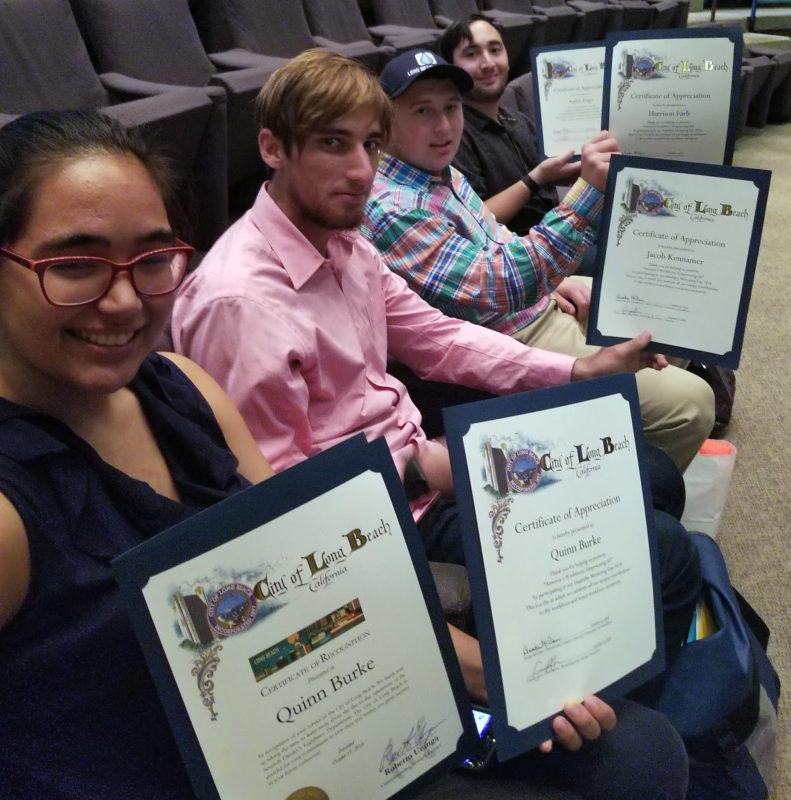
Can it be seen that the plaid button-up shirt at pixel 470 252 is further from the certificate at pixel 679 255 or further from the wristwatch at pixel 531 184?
the wristwatch at pixel 531 184

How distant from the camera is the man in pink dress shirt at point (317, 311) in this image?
1099 millimetres

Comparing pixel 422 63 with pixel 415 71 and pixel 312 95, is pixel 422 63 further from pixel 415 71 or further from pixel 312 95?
pixel 312 95

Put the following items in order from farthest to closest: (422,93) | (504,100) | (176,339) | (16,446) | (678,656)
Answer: (504,100), (422,93), (678,656), (176,339), (16,446)

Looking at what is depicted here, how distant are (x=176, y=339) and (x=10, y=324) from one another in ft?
1.46

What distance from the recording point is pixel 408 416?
1342 millimetres

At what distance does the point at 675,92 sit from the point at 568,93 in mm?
463

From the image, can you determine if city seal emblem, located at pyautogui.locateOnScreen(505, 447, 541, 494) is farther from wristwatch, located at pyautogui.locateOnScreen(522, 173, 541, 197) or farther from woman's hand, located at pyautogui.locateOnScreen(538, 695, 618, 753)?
wristwatch, located at pyautogui.locateOnScreen(522, 173, 541, 197)

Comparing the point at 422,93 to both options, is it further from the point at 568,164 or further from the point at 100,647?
the point at 100,647

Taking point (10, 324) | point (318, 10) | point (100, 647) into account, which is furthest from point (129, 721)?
point (318, 10)

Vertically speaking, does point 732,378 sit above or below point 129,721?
below

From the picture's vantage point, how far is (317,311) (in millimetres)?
1191

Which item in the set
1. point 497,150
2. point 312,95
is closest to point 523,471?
point 312,95
